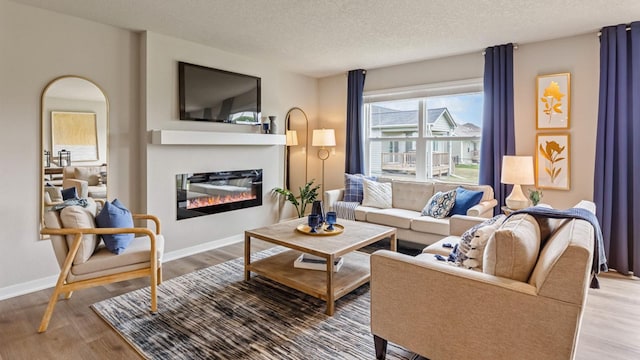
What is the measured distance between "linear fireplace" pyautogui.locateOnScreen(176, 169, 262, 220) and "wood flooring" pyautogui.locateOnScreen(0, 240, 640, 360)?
44.7 inches

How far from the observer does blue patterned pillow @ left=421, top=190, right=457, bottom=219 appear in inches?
159

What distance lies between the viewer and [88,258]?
258 centimetres

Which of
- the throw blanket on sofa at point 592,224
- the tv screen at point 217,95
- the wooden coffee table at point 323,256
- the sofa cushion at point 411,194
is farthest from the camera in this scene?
the sofa cushion at point 411,194

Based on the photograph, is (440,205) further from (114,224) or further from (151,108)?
(151,108)

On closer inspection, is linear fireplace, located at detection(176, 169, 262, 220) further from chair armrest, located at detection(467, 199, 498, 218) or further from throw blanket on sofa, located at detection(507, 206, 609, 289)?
throw blanket on sofa, located at detection(507, 206, 609, 289)

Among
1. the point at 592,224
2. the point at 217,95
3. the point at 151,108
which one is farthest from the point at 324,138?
the point at 592,224

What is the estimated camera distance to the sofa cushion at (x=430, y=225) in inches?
A: 151

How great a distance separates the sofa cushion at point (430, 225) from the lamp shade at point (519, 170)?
0.82 meters

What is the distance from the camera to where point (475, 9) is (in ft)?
10.1

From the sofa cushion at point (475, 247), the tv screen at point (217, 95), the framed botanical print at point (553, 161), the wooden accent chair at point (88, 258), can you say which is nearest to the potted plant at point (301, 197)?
the tv screen at point (217, 95)

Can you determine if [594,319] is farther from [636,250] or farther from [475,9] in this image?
[475,9]

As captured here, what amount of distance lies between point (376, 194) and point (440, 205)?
38.0 inches

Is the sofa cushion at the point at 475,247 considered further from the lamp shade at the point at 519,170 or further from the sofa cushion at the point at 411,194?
the sofa cushion at the point at 411,194

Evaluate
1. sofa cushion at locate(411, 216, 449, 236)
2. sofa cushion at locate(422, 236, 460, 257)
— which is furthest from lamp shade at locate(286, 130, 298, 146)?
sofa cushion at locate(422, 236, 460, 257)
